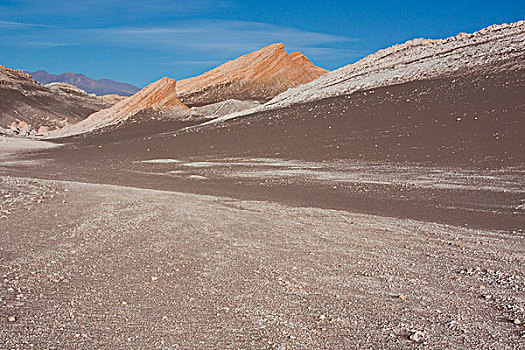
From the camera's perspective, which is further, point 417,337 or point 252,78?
point 252,78

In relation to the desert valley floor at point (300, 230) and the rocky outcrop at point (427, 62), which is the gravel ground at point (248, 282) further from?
the rocky outcrop at point (427, 62)

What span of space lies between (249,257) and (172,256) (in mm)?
896

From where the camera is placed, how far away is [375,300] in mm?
4254

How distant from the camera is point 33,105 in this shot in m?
46.6

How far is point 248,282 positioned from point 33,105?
4819cm

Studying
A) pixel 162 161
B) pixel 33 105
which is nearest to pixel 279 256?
pixel 162 161

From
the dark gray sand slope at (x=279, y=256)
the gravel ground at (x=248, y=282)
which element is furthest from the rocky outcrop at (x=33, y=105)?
the gravel ground at (x=248, y=282)

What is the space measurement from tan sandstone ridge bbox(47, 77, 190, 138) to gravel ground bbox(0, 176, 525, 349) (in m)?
25.2

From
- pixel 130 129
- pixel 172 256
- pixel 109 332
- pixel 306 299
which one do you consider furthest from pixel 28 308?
pixel 130 129

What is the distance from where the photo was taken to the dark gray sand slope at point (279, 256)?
3590mm

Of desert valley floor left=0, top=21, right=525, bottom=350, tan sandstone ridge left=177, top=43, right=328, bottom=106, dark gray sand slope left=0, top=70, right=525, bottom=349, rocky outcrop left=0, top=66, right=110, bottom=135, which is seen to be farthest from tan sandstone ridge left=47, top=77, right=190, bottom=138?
dark gray sand slope left=0, top=70, right=525, bottom=349

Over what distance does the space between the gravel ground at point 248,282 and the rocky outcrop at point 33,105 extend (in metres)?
34.2

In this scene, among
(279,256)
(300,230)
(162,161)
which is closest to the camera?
(279,256)

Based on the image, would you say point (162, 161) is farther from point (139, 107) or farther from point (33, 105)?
point (33, 105)
